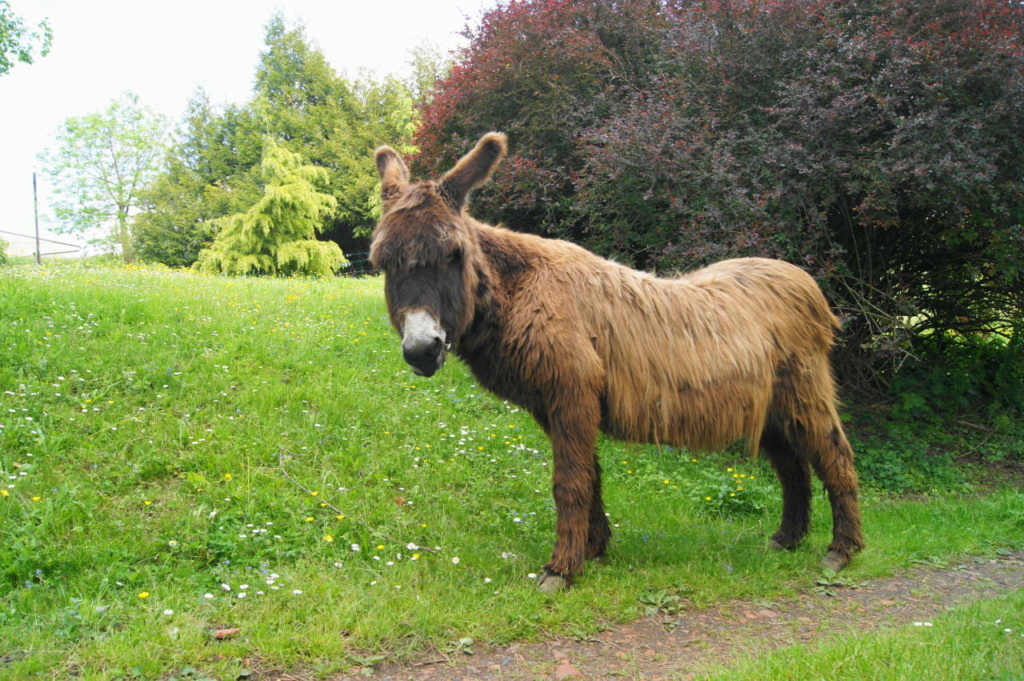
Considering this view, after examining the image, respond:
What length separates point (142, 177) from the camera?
132 feet

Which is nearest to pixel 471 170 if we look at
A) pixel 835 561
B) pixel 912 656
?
pixel 912 656

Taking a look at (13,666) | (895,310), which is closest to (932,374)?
(895,310)

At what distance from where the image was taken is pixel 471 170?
154 inches

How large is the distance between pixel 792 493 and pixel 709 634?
171cm

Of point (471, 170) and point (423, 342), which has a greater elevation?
point (471, 170)

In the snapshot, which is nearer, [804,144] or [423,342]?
[423,342]

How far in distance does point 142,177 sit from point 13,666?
43134mm

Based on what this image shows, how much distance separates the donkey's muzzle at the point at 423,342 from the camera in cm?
344

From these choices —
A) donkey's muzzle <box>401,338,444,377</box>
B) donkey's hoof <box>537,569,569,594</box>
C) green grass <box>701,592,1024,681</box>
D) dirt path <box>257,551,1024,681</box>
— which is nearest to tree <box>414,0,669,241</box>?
donkey's muzzle <box>401,338,444,377</box>

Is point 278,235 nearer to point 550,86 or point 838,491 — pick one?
point 550,86

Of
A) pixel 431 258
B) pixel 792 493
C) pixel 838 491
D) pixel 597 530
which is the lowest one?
pixel 597 530

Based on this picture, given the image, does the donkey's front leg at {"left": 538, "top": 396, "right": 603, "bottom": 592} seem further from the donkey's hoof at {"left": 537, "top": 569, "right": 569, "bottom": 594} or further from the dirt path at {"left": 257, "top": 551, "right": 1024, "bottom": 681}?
the dirt path at {"left": 257, "top": 551, "right": 1024, "bottom": 681}

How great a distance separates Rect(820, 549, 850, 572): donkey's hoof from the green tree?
1653 cm

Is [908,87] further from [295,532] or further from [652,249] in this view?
[295,532]
